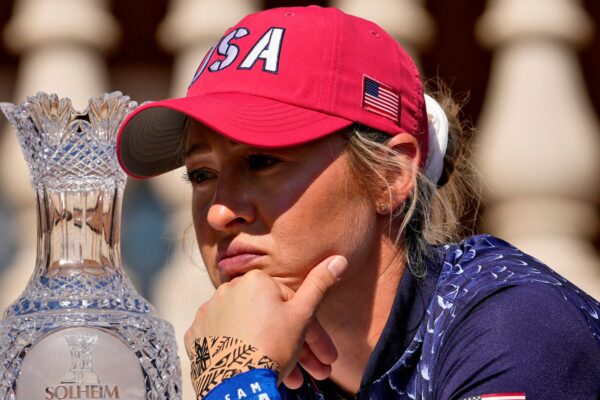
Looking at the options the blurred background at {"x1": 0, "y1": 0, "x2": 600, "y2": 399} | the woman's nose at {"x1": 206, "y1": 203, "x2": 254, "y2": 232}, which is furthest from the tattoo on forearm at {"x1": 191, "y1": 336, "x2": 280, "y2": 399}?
the blurred background at {"x1": 0, "y1": 0, "x2": 600, "y2": 399}

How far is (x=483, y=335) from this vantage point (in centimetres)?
251

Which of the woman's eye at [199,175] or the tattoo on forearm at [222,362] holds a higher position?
the woman's eye at [199,175]

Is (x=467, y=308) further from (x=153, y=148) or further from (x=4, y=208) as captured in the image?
(x=4, y=208)

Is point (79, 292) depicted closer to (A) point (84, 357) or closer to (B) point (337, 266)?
Result: (A) point (84, 357)

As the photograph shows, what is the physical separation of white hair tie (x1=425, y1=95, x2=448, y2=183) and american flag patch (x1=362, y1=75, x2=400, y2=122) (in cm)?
20

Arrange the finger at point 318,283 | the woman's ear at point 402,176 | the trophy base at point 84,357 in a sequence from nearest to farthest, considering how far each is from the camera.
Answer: the trophy base at point 84,357 < the finger at point 318,283 < the woman's ear at point 402,176

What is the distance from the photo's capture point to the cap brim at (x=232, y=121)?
2.62 m

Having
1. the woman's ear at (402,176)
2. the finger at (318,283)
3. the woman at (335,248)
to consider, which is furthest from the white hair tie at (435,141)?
the finger at (318,283)

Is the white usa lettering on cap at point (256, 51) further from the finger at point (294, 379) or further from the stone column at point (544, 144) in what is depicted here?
the stone column at point (544, 144)

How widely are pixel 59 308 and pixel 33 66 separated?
422 centimetres

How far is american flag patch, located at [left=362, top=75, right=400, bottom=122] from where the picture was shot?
9.05 ft

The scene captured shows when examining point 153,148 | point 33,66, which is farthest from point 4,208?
point 153,148

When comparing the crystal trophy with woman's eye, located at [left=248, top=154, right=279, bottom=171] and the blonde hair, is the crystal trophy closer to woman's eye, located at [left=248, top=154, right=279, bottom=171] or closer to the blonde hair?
woman's eye, located at [left=248, top=154, right=279, bottom=171]

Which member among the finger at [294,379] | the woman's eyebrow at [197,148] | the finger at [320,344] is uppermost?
the woman's eyebrow at [197,148]
